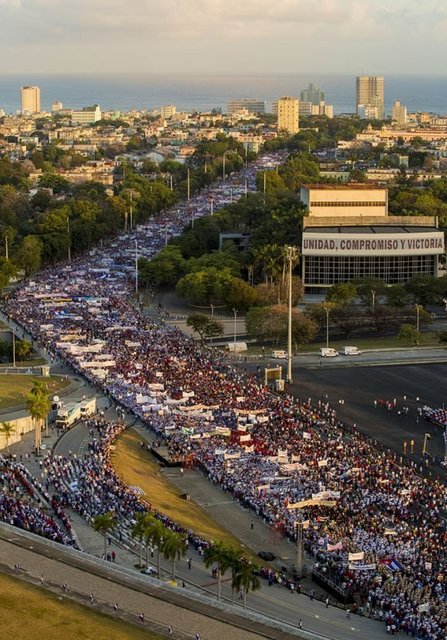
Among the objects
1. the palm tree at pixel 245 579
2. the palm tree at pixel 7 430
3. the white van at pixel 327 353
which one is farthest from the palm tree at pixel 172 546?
the white van at pixel 327 353

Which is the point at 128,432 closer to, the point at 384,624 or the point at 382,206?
the point at 384,624

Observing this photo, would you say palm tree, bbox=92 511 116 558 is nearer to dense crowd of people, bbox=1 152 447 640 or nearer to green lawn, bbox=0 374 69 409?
dense crowd of people, bbox=1 152 447 640

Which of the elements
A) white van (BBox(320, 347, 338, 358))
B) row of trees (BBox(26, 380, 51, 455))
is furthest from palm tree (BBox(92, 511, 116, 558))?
white van (BBox(320, 347, 338, 358))

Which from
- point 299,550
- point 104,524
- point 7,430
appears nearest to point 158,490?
point 7,430

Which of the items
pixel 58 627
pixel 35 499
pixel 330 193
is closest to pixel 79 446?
pixel 35 499

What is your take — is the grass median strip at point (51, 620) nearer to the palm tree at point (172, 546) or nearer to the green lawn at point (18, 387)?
the palm tree at point (172, 546)

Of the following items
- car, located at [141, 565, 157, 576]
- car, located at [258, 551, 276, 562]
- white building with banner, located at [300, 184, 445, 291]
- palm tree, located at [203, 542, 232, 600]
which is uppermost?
white building with banner, located at [300, 184, 445, 291]

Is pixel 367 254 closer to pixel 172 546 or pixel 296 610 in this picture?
pixel 172 546
